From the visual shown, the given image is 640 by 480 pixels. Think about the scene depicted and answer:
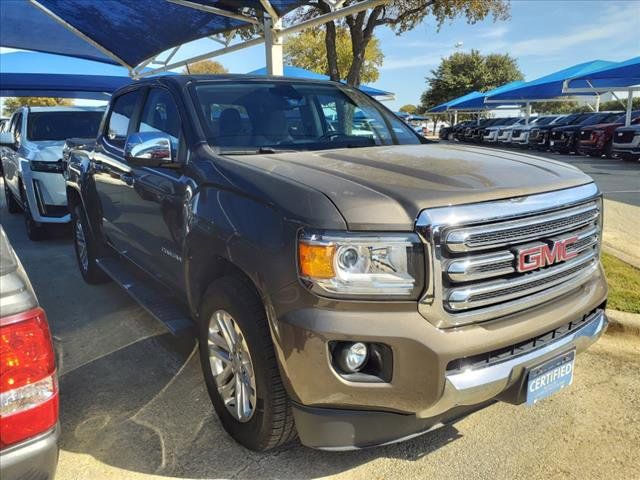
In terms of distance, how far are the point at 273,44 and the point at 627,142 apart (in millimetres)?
11422

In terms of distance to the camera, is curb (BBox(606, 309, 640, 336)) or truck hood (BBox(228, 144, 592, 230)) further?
curb (BBox(606, 309, 640, 336))

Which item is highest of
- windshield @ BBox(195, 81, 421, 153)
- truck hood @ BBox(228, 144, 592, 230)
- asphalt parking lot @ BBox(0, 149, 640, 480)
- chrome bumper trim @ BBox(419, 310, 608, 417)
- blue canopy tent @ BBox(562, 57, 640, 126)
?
blue canopy tent @ BBox(562, 57, 640, 126)

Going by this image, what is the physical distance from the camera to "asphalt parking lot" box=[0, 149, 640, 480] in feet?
8.48

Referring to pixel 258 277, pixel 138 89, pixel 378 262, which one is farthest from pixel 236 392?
pixel 138 89

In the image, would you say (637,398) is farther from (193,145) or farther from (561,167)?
(193,145)

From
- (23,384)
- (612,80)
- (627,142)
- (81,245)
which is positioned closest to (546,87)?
(612,80)

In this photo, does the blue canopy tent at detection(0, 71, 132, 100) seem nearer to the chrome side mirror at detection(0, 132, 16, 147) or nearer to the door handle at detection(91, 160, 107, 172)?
the chrome side mirror at detection(0, 132, 16, 147)

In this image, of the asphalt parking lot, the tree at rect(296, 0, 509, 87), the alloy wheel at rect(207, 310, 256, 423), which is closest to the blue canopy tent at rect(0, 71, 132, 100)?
the tree at rect(296, 0, 509, 87)

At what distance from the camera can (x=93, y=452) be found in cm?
274

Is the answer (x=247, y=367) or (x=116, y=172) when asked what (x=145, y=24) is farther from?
(x=247, y=367)

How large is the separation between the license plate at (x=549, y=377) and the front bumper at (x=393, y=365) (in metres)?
0.10

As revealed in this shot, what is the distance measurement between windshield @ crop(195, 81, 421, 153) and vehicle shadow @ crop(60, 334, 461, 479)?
152 cm

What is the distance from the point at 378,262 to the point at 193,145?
4.89 ft

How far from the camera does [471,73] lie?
49.1m
